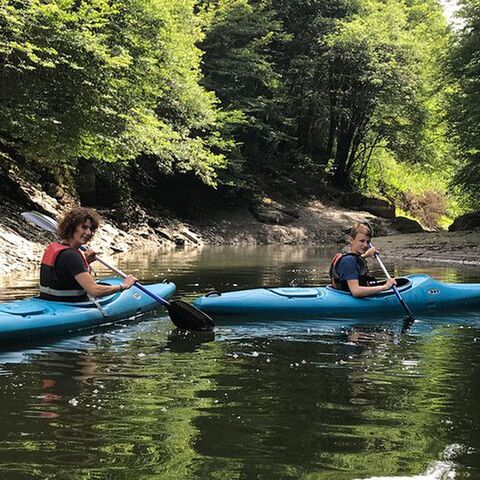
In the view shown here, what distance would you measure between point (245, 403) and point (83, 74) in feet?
34.2

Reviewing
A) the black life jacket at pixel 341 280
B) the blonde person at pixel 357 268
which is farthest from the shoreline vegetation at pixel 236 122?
the blonde person at pixel 357 268

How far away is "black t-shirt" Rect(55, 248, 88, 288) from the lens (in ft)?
19.7

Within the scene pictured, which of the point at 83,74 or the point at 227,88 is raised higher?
the point at 227,88

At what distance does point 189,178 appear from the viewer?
24.1 m

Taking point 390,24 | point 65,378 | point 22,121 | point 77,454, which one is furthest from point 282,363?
point 390,24

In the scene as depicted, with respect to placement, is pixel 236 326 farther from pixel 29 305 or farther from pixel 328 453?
pixel 328 453

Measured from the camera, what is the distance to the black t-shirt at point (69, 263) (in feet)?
19.7

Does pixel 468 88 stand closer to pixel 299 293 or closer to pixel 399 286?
pixel 399 286

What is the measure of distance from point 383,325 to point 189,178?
1767 centimetres

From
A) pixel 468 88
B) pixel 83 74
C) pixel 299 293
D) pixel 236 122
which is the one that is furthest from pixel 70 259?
pixel 236 122

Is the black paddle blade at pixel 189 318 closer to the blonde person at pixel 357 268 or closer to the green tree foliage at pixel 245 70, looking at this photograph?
the blonde person at pixel 357 268

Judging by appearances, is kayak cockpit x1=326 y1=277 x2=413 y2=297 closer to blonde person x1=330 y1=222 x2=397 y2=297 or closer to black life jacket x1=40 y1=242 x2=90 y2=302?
blonde person x1=330 y1=222 x2=397 y2=297

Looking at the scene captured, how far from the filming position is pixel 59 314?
19.9 feet

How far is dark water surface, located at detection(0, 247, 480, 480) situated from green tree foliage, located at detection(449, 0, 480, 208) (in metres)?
11.3
